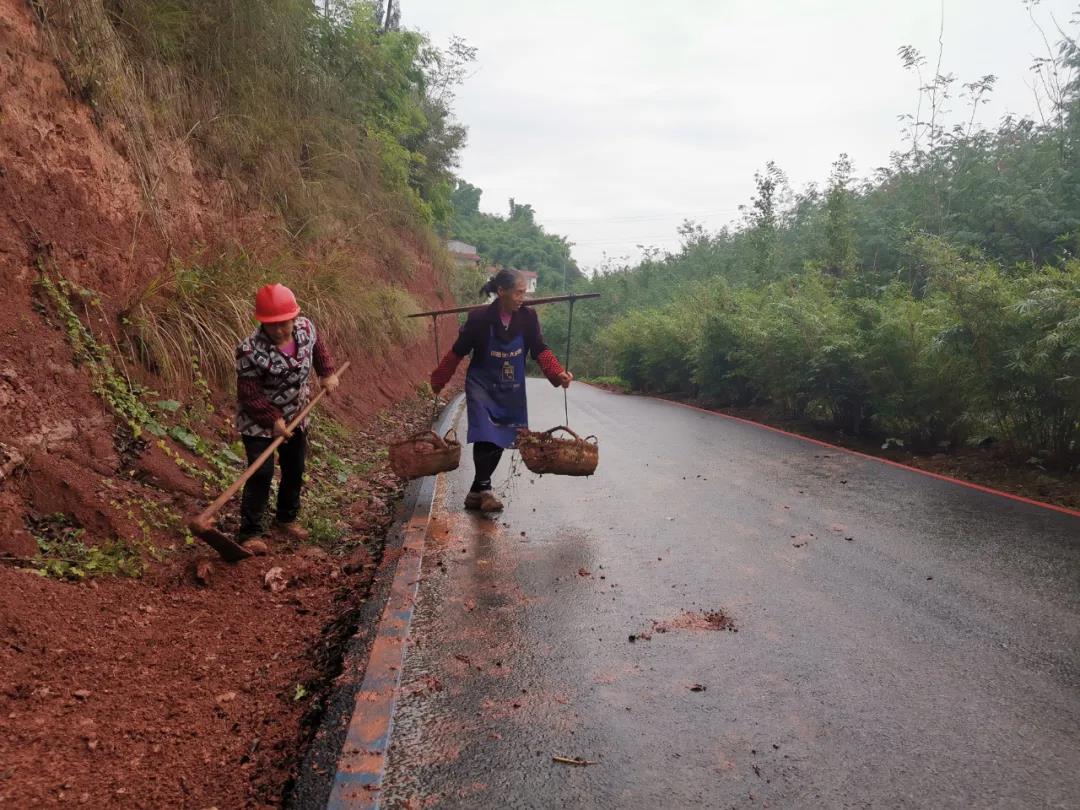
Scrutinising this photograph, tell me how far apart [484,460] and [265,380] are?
79.9 inches

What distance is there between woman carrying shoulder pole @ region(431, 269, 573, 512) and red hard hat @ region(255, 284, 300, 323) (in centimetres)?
162

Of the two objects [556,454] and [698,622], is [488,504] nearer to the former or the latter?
[556,454]

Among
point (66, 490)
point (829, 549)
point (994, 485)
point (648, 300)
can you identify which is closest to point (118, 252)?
point (66, 490)

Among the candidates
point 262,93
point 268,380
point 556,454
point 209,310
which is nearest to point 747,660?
point 556,454

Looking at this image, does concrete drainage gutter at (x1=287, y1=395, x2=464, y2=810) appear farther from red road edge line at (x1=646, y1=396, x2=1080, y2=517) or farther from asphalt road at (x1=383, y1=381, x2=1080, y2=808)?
red road edge line at (x1=646, y1=396, x2=1080, y2=517)

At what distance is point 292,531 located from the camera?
4977mm

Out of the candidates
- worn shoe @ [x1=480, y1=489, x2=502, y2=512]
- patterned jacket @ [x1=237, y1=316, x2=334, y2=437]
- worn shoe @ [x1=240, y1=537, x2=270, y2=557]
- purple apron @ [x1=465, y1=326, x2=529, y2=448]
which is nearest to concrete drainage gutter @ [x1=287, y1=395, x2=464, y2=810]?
worn shoe @ [x1=240, y1=537, x2=270, y2=557]

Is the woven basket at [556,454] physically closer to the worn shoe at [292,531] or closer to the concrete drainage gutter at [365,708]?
the concrete drainage gutter at [365,708]

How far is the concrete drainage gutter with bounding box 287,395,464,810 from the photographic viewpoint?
2301 mm

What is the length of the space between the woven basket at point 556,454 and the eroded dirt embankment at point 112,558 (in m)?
1.34

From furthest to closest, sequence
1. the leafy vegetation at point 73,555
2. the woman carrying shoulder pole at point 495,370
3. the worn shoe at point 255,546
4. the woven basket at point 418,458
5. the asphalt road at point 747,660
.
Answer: the woman carrying shoulder pole at point 495,370 → the woven basket at point 418,458 → the worn shoe at point 255,546 → the leafy vegetation at point 73,555 → the asphalt road at point 747,660

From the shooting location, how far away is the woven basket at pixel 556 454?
5613mm

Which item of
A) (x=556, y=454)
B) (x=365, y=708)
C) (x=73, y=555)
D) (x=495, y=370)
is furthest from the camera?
(x=495, y=370)

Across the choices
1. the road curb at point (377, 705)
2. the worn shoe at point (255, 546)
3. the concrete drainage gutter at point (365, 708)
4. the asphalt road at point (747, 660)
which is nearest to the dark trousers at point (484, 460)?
the asphalt road at point (747, 660)
